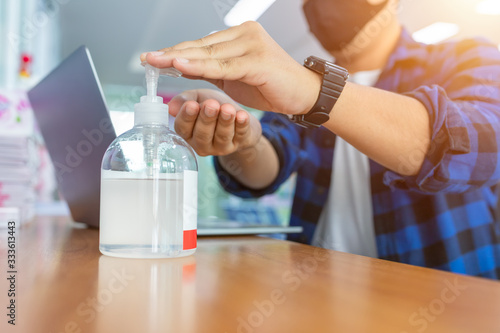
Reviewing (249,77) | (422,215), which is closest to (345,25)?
(422,215)

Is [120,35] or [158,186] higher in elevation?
[120,35]

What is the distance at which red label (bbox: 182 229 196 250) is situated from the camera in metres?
0.49

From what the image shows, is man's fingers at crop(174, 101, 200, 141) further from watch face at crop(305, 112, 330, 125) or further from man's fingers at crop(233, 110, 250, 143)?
watch face at crop(305, 112, 330, 125)

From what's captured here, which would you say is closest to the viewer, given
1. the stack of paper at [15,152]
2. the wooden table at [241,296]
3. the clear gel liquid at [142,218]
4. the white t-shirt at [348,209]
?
the wooden table at [241,296]

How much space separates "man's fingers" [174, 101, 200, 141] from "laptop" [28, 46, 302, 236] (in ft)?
0.38

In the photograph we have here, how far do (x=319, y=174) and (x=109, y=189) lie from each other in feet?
2.86

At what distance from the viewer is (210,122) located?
2.12 ft

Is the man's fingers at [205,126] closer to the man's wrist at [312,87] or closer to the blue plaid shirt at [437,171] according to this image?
the man's wrist at [312,87]

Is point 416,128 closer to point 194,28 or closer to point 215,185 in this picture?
point 194,28

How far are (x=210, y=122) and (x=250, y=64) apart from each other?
16 centimetres

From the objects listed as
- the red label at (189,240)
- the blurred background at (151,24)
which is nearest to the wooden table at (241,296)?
the red label at (189,240)

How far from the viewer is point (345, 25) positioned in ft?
4.27

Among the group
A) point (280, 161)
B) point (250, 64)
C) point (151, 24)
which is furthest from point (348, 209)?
point (151, 24)

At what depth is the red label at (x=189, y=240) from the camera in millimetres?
492
